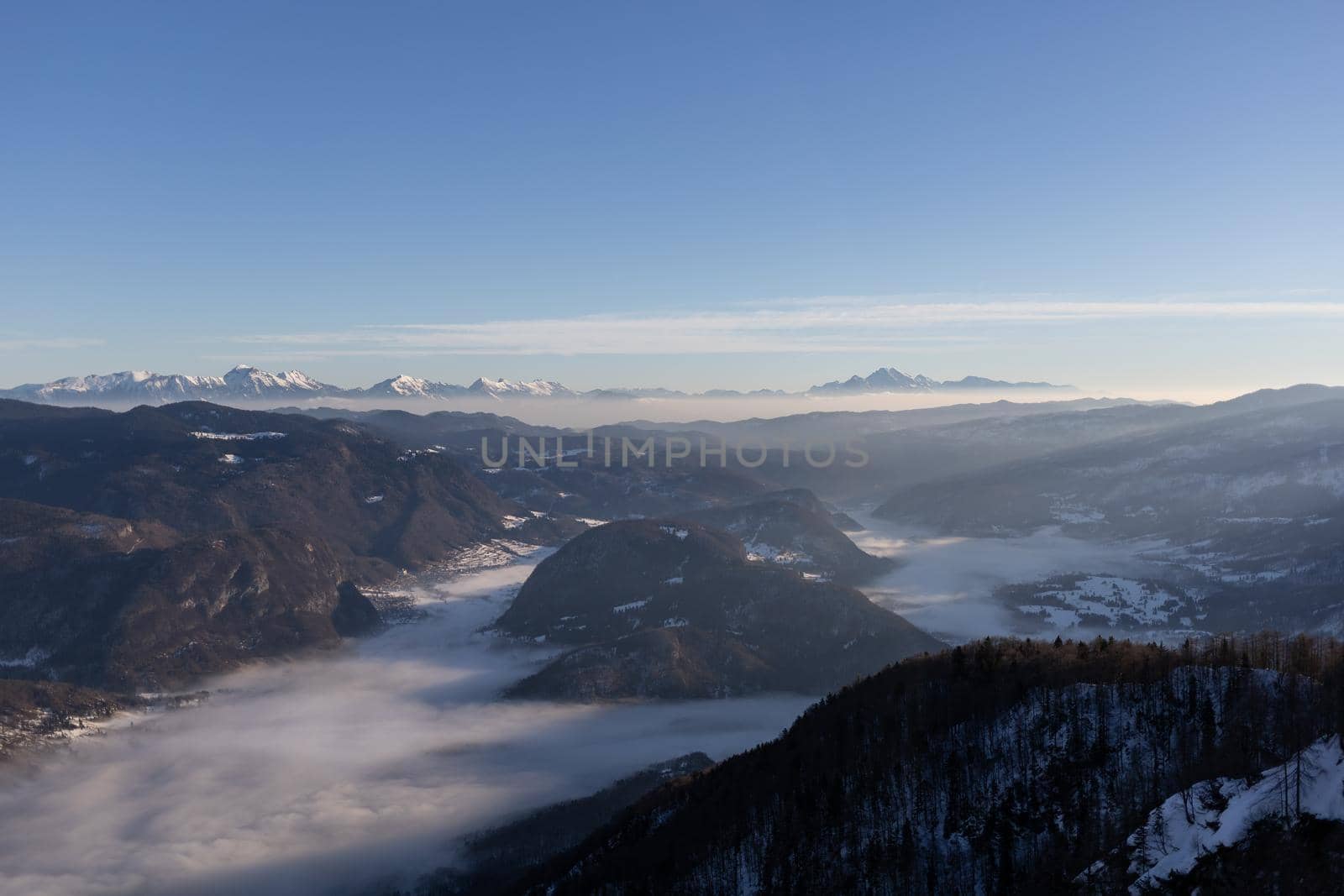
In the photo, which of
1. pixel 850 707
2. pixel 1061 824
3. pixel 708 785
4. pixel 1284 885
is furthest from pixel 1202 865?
pixel 708 785

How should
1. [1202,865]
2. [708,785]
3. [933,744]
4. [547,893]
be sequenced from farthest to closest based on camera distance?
[708,785]
[547,893]
[933,744]
[1202,865]

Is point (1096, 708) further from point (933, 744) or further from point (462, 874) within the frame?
point (462, 874)

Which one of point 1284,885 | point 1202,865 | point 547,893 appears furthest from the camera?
point 547,893

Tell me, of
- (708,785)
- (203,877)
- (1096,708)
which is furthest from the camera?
(203,877)

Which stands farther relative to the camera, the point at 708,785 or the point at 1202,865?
the point at 708,785

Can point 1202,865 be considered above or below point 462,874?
above

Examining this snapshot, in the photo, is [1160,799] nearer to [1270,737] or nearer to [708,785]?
[1270,737]

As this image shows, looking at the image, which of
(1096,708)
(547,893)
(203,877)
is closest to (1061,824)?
(1096,708)

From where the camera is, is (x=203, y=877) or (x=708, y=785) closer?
(x=708, y=785)

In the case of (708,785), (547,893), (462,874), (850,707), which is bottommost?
(462,874)
